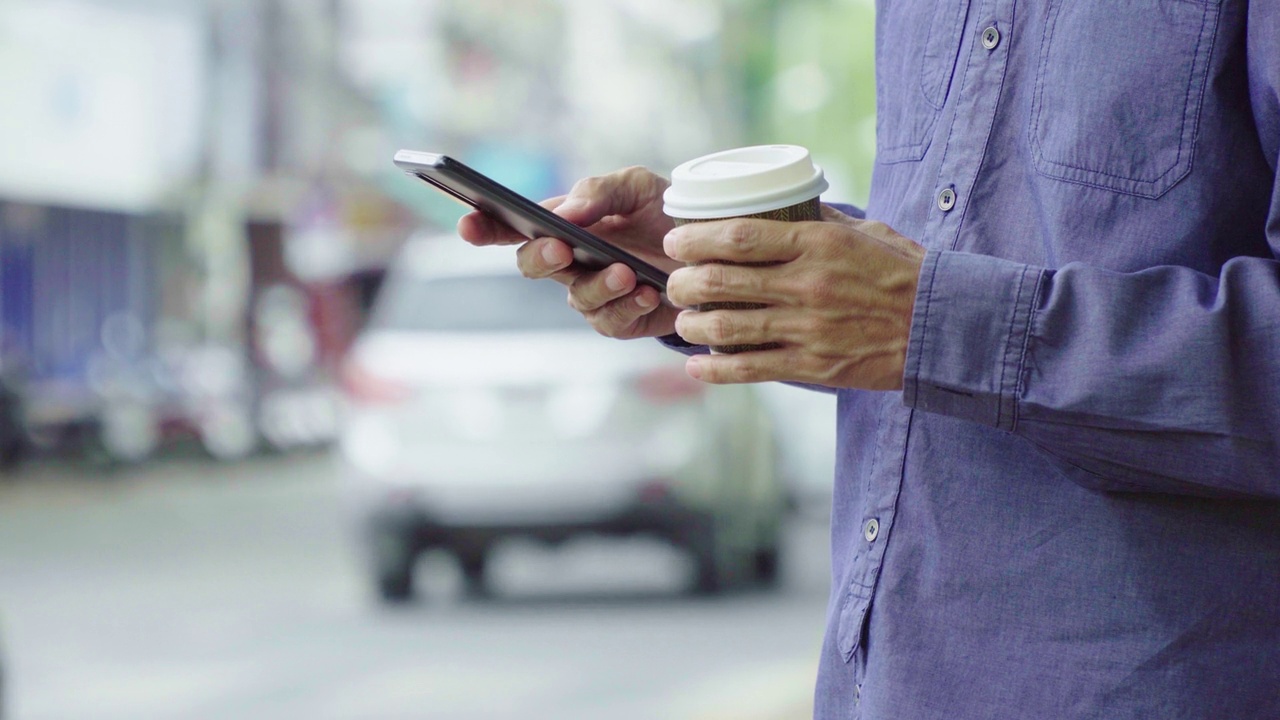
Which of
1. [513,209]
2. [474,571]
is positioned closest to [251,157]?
[474,571]

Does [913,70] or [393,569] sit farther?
[393,569]

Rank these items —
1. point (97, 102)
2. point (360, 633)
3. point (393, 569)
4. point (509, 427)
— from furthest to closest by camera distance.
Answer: point (97, 102) → point (393, 569) → point (509, 427) → point (360, 633)

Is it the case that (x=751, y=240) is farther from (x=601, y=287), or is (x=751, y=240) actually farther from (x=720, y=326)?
(x=601, y=287)

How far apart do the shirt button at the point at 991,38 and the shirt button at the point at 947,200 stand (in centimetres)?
15

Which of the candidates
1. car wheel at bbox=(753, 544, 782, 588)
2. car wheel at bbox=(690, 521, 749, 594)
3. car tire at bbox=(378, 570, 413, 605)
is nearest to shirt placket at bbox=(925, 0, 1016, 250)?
car wheel at bbox=(690, 521, 749, 594)

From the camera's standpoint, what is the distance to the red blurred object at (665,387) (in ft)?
26.8

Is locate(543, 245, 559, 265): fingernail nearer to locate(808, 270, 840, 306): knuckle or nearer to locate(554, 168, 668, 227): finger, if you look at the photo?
locate(554, 168, 668, 227): finger

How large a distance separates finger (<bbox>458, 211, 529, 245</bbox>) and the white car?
20.6 feet

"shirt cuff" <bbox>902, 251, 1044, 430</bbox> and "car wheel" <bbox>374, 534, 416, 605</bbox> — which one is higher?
"shirt cuff" <bbox>902, 251, 1044, 430</bbox>

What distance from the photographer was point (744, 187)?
4.57ft

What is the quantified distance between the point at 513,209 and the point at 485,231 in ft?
0.53

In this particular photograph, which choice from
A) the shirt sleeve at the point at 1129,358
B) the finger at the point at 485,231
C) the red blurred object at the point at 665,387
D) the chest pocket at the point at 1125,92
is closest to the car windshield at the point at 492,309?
the red blurred object at the point at 665,387

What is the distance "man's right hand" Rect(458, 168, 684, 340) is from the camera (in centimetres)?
174

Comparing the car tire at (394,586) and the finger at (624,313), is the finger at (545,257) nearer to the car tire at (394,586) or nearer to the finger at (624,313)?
the finger at (624,313)
